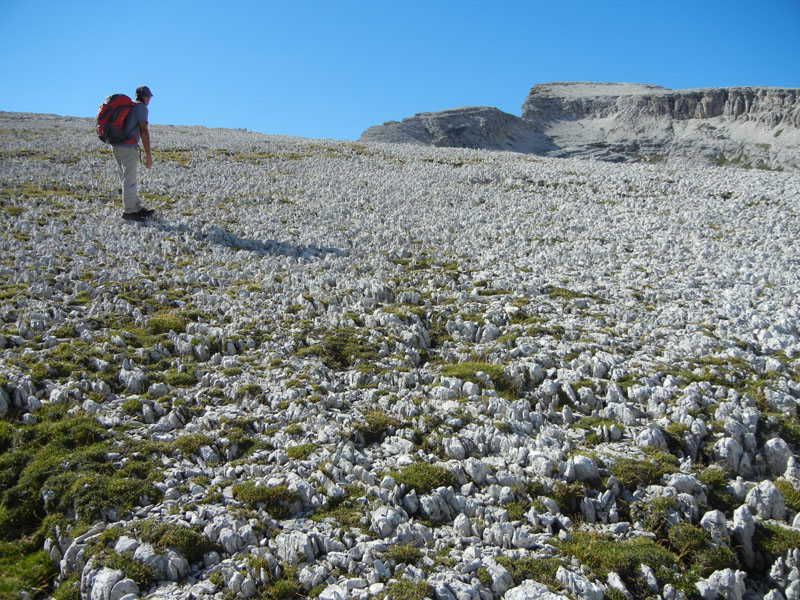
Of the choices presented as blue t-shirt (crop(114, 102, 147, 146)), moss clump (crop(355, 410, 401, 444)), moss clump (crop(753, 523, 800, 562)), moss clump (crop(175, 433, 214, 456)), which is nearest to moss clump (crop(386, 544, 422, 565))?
moss clump (crop(355, 410, 401, 444))

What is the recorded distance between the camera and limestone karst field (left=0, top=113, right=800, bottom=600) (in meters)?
7.17

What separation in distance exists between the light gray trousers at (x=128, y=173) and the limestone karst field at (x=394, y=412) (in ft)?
2.90

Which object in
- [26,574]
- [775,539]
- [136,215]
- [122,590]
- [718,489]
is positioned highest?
[136,215]

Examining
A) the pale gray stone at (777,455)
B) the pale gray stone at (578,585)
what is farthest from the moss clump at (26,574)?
the pale gray stone at (777,455)

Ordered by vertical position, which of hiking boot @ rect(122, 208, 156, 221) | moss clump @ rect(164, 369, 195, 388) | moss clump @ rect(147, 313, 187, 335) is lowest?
moss clump @ rect(164, 369, 195, 388)

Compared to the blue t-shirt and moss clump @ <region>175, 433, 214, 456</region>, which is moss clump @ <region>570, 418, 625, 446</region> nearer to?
moss clump @ <region>175, 433, 214, 456</region>

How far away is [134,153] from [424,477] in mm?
19914

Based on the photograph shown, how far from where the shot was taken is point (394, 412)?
10688 mm

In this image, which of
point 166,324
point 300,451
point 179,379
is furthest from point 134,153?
point 300,451

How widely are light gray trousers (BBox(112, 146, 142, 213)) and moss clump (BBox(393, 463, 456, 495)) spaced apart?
1935 centimetres

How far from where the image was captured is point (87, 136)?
154 feet

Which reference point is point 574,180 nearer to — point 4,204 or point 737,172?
point 737,172

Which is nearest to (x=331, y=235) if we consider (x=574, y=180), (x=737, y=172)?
(x=574, y=180)

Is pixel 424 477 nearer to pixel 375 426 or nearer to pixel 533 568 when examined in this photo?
pixel 375 426
